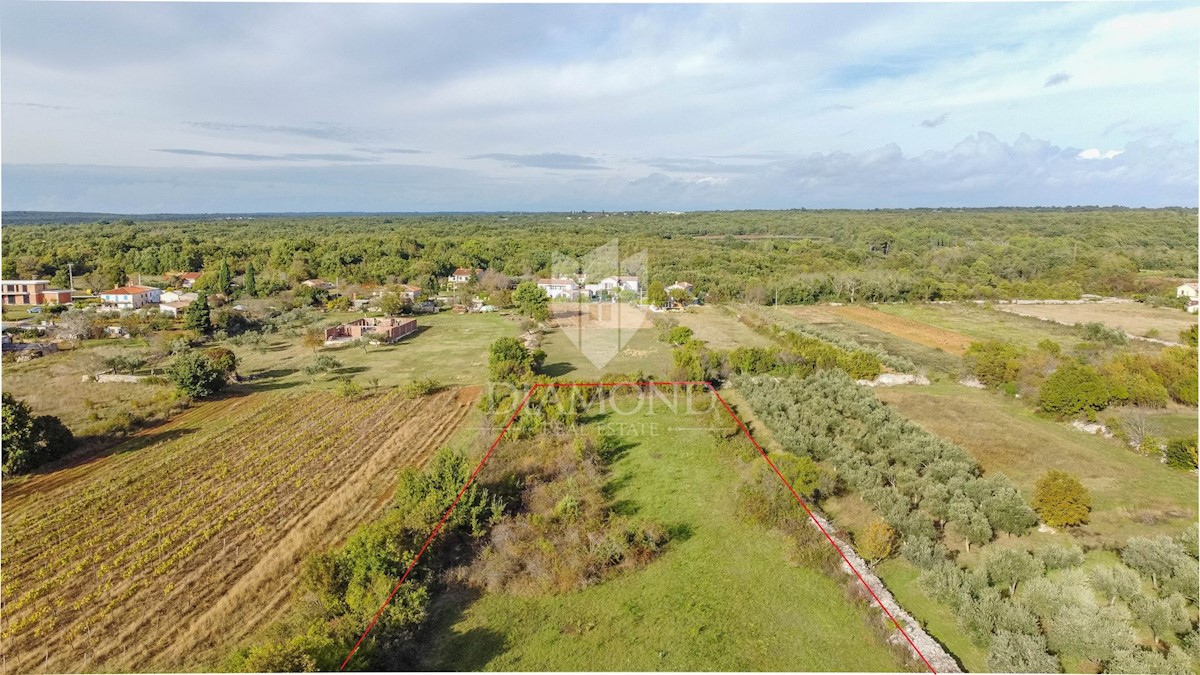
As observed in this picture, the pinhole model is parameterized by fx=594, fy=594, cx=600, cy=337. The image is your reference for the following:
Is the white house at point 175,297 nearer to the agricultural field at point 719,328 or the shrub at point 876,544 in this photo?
the agricultural field at point 719,328

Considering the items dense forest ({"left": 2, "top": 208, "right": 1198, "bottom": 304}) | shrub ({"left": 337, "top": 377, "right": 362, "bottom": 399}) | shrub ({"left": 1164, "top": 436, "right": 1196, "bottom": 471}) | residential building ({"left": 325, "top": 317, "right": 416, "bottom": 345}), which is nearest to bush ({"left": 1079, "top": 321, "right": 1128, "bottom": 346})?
dense forest ({"left": 2, "top": 208, "right": 1198, "bottom": 304})

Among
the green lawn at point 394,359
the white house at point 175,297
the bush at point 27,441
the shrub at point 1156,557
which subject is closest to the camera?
the shrub at point 1156,557

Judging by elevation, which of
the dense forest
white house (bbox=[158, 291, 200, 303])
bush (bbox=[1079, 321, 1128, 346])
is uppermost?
the dense forest

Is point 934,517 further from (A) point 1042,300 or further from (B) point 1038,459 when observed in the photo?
(A) point 1042,300

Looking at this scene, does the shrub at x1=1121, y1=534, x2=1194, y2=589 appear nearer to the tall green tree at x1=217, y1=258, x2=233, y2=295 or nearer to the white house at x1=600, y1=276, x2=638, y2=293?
the white house at x1=600, y1=276, x2=638, y2=293

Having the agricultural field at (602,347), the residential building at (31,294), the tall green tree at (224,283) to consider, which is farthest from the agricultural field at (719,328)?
the residential building at (31,294)

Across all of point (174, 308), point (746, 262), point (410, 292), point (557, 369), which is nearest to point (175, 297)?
point (174, 308)
